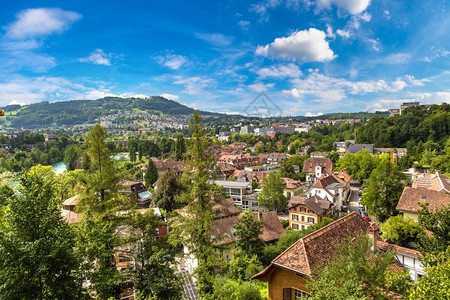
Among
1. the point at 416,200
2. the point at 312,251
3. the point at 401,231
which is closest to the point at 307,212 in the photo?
the point at 416,200

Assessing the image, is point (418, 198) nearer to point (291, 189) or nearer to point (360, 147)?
point (291, 189)

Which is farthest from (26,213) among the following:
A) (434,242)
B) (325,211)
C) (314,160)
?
(314,160)

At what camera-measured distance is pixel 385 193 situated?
86.5ft

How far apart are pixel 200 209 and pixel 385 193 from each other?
909 inches

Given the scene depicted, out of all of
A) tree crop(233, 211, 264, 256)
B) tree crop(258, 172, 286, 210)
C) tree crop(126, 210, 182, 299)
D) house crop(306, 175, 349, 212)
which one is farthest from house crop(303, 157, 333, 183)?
tree crop(126, 210, 182, 299)

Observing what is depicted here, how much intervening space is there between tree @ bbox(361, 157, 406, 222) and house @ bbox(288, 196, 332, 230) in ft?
18.6

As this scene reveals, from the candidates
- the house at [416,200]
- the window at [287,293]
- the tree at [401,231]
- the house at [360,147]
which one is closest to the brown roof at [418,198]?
the house at [416,200]

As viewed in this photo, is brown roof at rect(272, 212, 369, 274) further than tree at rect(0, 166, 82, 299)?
Yes

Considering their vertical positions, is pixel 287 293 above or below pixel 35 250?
below

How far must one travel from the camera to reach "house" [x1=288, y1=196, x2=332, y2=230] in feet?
99.9

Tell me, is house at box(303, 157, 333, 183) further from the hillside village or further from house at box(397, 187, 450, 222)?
house at box(397, 187, 450, 222)

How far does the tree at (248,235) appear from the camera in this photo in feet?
67.9

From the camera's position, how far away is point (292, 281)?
10.5 metres

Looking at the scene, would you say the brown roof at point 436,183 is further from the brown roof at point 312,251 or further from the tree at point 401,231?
the brown roof at point 312,251
